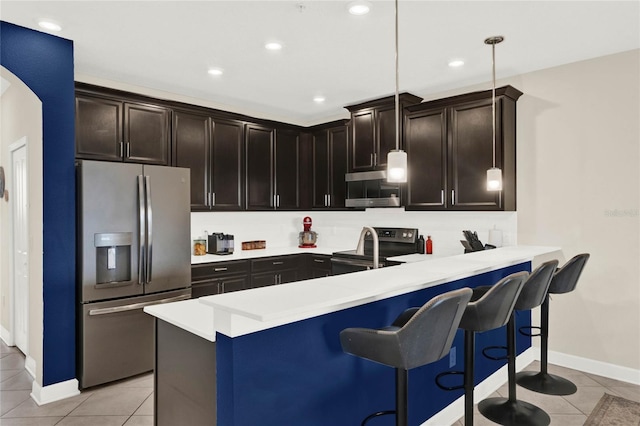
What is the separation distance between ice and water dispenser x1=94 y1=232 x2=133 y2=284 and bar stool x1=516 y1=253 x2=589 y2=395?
132 inches

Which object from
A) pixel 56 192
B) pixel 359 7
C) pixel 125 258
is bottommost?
pixel 125 258

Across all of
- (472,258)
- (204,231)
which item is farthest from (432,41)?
(204,231)

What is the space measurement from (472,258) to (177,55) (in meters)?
2.83

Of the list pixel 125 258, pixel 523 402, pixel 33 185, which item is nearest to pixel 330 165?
pixel 125 258

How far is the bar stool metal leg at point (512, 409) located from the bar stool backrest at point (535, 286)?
0.45 feet

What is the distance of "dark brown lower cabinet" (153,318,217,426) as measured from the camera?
5.86ft

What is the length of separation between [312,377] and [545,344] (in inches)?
91.3

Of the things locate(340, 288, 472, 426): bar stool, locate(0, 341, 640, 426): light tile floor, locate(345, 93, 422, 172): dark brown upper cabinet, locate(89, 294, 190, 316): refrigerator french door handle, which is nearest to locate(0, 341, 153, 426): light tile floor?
locate(0, 341, 640, 426): light tile floor

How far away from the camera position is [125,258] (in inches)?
136

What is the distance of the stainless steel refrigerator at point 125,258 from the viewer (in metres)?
3.23

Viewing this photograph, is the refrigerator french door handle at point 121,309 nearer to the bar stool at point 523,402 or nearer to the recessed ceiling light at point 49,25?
the recessed ceiling light at point 49,25

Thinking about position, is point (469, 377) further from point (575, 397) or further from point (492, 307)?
point (575, 397)

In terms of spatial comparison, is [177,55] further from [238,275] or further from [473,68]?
[473,68]

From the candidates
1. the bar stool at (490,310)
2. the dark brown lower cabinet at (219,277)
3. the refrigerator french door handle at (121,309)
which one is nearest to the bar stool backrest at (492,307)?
the bar stool at (490,310)
